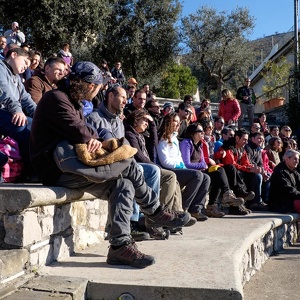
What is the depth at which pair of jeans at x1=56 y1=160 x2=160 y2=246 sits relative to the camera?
12.8 feet

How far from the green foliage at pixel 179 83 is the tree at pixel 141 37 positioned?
10.2 m

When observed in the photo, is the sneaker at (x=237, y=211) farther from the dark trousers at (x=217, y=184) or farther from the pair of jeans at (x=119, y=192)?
the pair of jeans at (x=119, y=192)

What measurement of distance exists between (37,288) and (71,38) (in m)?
17.7

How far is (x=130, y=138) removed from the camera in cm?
601

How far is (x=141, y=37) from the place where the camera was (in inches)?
940

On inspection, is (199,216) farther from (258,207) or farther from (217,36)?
(217,36)

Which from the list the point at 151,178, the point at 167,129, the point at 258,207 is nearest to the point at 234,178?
the point at 258,207

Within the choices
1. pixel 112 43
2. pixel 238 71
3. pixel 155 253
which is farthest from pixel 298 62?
pixel 155 253

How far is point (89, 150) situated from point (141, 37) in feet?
67.8

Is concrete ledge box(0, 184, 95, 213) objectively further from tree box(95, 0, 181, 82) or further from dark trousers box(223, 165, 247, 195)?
tree box(95, 0, 181, 82)

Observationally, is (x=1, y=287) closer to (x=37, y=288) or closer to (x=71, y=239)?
(x=37, y=288)

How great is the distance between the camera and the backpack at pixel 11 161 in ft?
15.0

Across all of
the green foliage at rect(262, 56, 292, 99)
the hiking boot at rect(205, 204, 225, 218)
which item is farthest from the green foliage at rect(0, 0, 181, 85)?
the hiking boot at rect(205, 204, 225, 218)

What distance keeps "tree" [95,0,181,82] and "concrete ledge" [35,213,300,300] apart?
18624 mm
